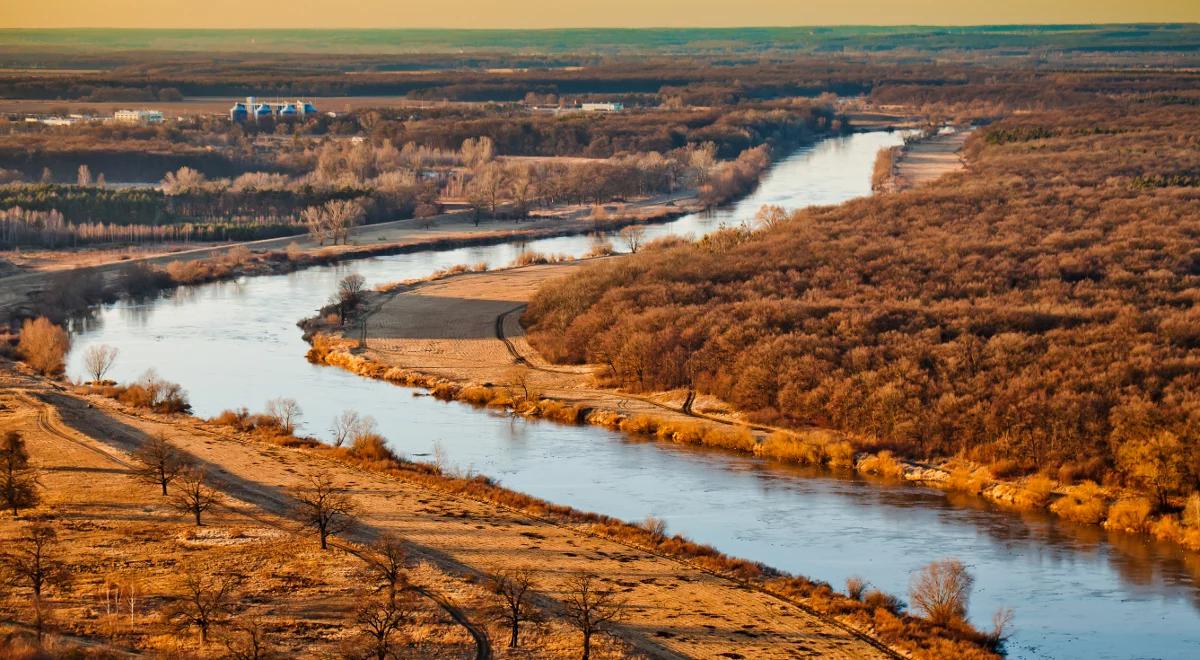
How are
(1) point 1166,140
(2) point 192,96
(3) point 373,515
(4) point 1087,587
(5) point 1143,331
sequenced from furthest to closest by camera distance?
(2) point 192,96
(1) point 1166,140
(5) point 1143,331
(3) point 373,515
(4) point 1087,587

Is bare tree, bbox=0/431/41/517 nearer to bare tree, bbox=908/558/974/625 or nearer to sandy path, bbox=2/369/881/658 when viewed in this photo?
sandy path, bbox=2/369/881/658

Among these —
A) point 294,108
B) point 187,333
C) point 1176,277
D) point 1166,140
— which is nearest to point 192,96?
point 294,108

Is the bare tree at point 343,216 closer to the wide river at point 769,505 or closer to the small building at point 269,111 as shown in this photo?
the wide river at point 769,505

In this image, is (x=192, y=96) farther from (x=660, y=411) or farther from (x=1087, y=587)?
(x=1087, y=587)

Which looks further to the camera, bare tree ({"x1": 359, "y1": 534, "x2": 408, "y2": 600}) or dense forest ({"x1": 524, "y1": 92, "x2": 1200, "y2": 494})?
dense forest ({"x1": 524, "y1": 92, "x2": 1200, "y2": 494})

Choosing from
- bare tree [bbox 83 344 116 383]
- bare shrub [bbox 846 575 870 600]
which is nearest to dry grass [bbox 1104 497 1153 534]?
bare shrub [bbox 846 575 870 600]

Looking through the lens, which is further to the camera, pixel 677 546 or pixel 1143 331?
pixel 1143 331

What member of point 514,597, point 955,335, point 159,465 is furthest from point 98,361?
point 514,597
